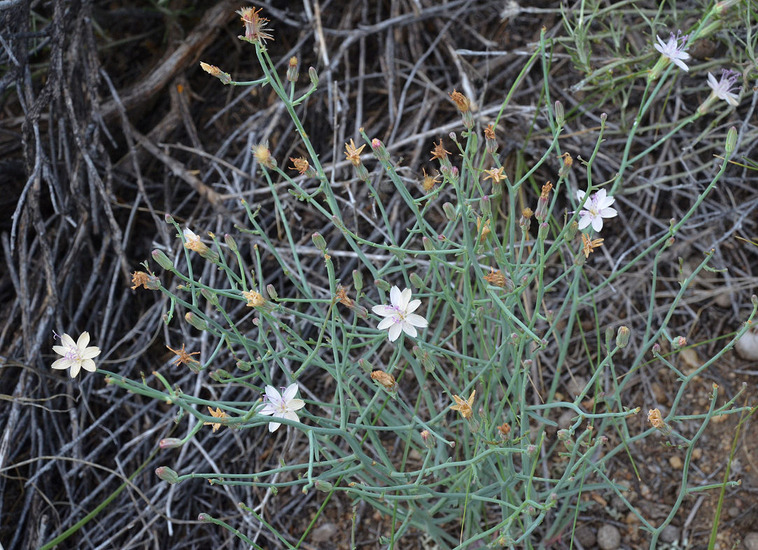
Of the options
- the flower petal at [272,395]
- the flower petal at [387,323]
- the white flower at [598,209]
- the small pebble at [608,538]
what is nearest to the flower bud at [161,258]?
the flower petal at [272,395]

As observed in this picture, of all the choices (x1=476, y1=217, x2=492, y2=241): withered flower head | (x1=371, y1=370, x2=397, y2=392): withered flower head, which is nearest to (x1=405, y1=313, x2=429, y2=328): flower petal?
(x1=371, y1=370, x2=397, y2=392): withered flower head

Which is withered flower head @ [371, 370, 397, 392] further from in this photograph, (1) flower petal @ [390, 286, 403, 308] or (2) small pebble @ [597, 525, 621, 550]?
(2) small pebble @ [597, 525, 621, 550]

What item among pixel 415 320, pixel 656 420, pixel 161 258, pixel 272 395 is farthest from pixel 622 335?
pixel 161 258

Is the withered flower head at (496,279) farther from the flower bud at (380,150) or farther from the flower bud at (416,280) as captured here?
the flower bud at (380,150)

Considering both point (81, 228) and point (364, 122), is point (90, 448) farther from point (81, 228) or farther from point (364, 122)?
point (364, 122)

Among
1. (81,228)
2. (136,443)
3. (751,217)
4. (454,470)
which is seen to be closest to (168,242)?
(81,228)

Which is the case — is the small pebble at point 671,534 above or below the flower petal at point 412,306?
below

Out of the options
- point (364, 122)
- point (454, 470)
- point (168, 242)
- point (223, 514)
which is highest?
point (364, 122)

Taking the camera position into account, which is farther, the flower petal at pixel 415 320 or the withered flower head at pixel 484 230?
the withered flower head at pixel 484 230
